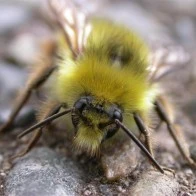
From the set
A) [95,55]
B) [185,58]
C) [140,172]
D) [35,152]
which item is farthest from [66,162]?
[185,58]

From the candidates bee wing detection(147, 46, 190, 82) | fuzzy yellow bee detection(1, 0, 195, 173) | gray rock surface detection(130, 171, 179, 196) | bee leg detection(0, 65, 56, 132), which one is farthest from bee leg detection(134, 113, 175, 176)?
bee leg detection(0, 65, 56, 132)

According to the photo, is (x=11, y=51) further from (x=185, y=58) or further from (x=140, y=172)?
(x=140, y=172)

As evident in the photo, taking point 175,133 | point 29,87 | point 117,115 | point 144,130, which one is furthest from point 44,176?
point 175,133

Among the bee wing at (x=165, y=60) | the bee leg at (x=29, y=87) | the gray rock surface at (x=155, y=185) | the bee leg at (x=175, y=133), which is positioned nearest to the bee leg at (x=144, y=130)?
the gray rock surface at (x=155, y=185)

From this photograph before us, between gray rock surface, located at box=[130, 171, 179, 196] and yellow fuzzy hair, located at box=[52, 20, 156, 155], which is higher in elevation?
yellow fuzzy hair, located at box=[52, 20, 156, 155]

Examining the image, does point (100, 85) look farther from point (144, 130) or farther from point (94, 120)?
point (144, 130)

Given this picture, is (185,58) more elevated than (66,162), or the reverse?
(185,58)

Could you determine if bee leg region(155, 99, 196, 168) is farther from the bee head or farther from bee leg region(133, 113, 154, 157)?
the bee head
